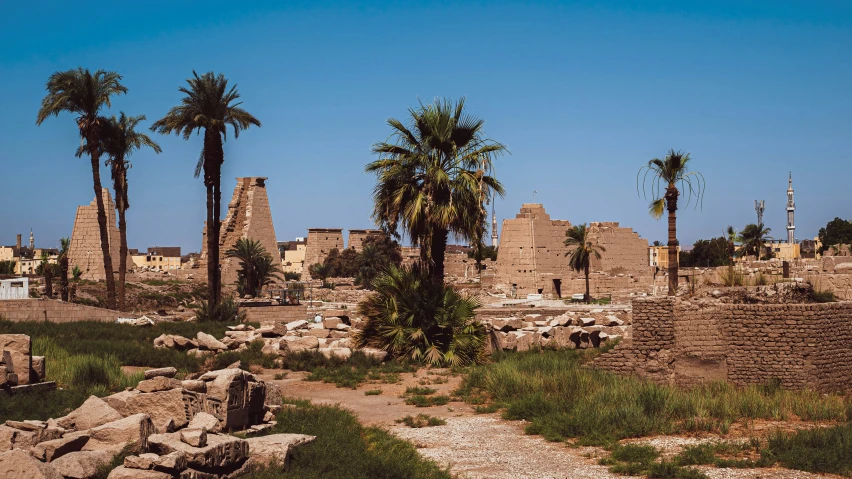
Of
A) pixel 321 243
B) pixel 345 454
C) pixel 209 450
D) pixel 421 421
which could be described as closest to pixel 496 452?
pixel 345 454

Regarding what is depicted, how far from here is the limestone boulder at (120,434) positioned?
7.57 metres

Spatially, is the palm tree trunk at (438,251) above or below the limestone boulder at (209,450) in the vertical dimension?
above

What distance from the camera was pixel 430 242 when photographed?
1678 cm

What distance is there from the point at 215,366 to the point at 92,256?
108 feet

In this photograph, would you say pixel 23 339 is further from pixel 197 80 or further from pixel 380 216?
pixel 197 80

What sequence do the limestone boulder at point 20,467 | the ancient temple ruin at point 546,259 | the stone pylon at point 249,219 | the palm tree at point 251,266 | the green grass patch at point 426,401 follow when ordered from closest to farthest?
the limestone boulder at point 20,467 → the green grass patch at point 426,401 → the palm tree at point 251,266 → the stone pylon at point 249,219 → the ancient temple ruin at point 546,259

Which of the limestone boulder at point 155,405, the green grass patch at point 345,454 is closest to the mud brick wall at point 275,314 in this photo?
the green grass patch at point 345,454

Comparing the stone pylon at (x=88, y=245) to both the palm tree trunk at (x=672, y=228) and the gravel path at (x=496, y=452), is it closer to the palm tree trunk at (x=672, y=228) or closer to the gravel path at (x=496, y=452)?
the palm tree trunk at (x=672, y=228)

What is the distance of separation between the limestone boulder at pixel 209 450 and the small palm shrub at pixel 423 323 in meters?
8.27

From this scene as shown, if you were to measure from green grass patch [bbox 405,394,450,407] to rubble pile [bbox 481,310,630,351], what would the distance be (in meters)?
5.20

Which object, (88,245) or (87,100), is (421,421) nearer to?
(87,100)

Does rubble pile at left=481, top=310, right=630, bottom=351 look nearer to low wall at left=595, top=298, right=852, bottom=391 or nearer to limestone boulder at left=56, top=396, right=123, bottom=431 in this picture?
low wall at left=595, top=298, right=852, bottom=391

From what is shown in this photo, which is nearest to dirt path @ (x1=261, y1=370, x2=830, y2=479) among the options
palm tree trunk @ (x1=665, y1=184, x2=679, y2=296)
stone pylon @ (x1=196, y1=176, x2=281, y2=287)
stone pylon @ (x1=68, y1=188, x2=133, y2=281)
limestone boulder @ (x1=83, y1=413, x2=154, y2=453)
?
limestone boulder @ (x1=83, y1=413, x2=154, y2=453)

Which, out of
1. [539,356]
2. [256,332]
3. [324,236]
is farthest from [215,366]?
[324,236]
